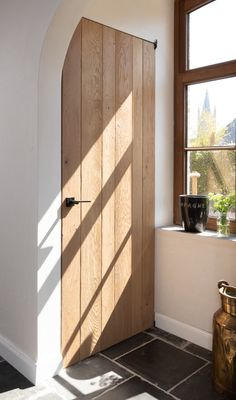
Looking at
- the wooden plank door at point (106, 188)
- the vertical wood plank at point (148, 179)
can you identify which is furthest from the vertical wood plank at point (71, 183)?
the vertical wood plank at point (148, 179)

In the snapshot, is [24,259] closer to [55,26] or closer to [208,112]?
[55,26]

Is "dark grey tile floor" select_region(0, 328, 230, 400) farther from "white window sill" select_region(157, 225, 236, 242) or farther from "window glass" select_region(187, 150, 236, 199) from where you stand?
"window glass" select_region(187, 150, 236, 199)

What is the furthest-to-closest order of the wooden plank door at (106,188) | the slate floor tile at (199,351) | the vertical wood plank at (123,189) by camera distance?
the vertical wood plank at (123,189), the slate floor tile at (199,351), the wooden plank door at (106,188)

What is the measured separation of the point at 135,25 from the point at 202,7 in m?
0.55

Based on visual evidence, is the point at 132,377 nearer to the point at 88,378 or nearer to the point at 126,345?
the point at 88,378

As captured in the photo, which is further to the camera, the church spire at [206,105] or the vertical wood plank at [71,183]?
the church spire at [206,105]

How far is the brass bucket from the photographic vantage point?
1.87 meters

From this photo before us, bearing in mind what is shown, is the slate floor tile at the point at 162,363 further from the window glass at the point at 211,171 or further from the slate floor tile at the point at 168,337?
the window glass at the point at 211,171

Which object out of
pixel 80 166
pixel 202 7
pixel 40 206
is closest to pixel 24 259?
pixel 40 206

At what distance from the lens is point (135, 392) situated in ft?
6.27

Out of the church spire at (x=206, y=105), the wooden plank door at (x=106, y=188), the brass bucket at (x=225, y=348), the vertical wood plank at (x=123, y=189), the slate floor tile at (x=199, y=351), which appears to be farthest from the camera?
the church spire at (x=206, y=105)

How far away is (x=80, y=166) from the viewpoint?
2.18m

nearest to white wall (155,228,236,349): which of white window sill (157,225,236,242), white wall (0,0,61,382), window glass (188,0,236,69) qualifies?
white window sill (157,225,236,242)

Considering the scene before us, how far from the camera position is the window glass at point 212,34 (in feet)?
7.93
